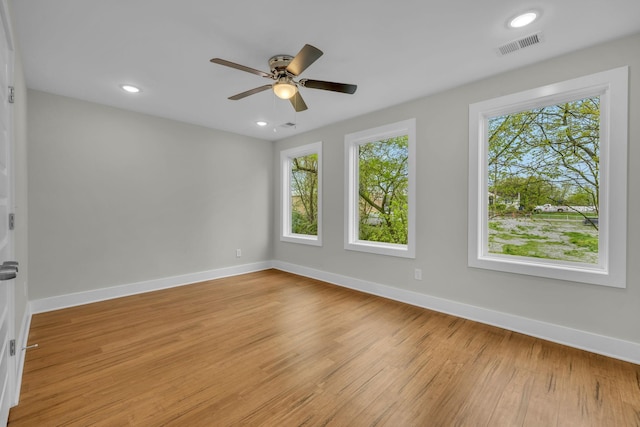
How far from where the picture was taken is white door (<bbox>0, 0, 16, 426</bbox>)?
4.49 ft

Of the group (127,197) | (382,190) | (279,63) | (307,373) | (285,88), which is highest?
(279,63)

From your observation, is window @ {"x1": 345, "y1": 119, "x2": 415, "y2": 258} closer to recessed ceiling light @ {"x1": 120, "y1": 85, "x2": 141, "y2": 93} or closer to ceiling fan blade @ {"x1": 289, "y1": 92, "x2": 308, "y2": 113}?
ceiling fan blade @ {"x1": 289, "y1": 92, "x2": 308, "y2": 113}

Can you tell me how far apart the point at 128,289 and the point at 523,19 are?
5027 millimetres

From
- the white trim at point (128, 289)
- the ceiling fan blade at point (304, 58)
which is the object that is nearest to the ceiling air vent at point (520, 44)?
the ceiling fan blade at point (304, 58)

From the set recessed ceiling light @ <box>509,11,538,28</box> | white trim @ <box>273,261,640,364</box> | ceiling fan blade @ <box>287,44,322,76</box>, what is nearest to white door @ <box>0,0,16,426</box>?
ceiling fan blade @ <box>287,44,322,76</box>

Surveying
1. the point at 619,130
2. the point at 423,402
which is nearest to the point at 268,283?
the point at 423,402

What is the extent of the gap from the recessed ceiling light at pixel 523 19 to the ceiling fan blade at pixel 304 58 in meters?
1.41

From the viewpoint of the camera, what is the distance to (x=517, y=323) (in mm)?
2715

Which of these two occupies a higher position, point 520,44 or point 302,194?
point 520,44

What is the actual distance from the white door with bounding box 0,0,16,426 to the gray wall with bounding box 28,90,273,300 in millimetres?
1881

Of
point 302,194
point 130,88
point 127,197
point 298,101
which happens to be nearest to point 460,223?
point 298,101

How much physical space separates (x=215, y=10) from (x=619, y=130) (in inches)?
125

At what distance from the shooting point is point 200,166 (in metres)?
4.54

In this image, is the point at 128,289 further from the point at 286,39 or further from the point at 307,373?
the point at 286,39
